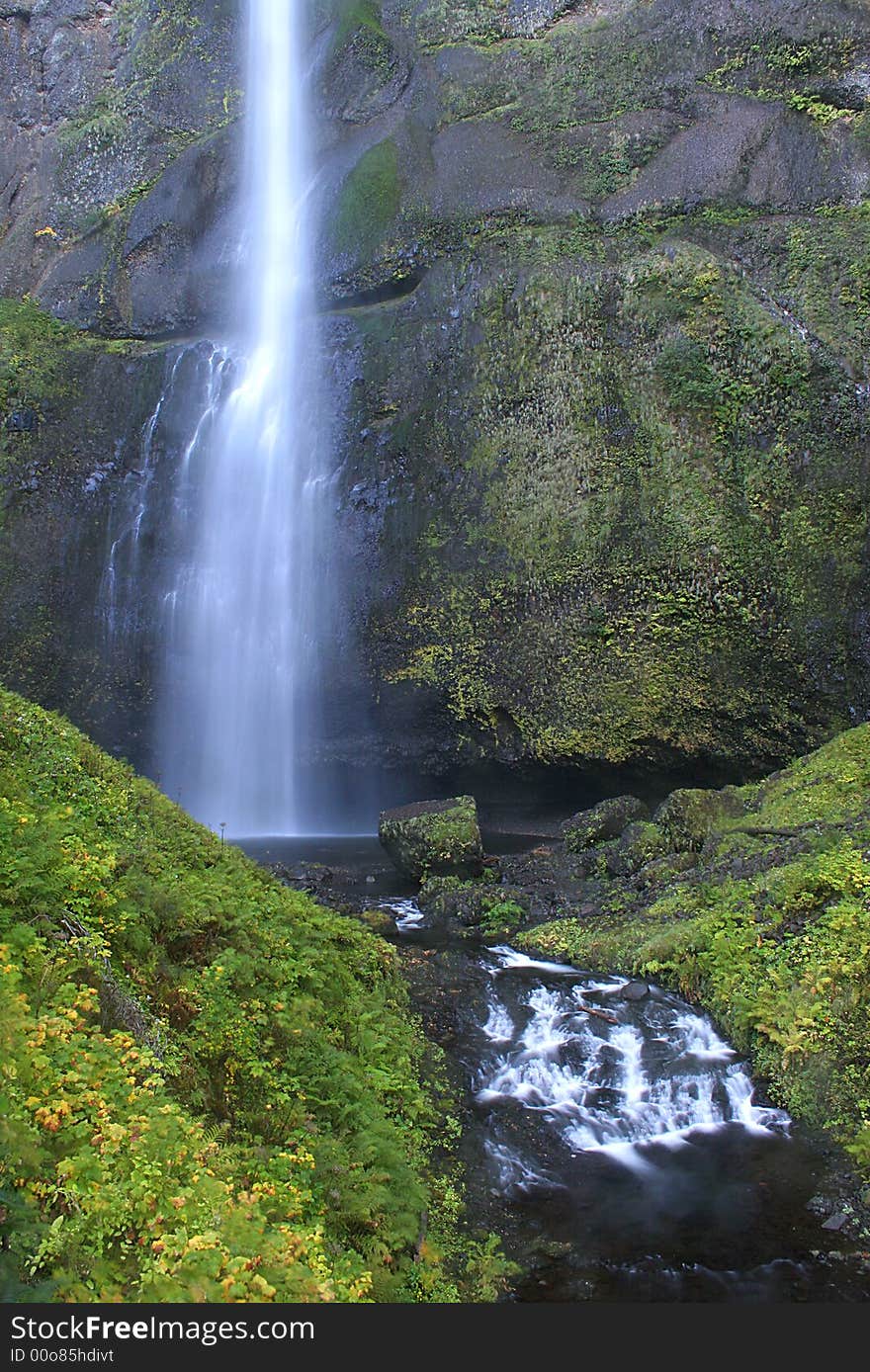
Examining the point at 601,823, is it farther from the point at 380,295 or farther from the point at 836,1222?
the point at 380,295

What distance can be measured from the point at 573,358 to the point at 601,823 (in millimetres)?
8713

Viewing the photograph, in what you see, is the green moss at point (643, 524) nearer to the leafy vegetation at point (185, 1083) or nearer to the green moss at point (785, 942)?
the green moss at point (785, 942)

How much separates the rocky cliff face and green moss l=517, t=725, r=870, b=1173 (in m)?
5.01

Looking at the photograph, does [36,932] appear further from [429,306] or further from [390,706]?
[429,306]

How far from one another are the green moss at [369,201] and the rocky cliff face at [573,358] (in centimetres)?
8

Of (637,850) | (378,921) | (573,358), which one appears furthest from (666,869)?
(573,358)

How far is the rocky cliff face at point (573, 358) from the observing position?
49.6 feet

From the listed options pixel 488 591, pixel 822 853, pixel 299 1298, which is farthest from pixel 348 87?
pixel 299 1298

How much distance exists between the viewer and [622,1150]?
5789 mm

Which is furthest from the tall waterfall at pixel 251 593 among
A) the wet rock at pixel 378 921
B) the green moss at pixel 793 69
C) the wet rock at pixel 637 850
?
the green moss at pixel 793 69

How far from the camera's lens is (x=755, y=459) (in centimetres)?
1524

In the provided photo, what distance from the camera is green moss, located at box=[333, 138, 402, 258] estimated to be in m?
18.8

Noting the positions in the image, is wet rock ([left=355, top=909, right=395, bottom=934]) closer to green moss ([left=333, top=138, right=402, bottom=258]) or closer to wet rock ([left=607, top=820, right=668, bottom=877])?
wet rock ([left=607, top=820, right=668, bottom=877])

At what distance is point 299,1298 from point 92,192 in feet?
81.6
